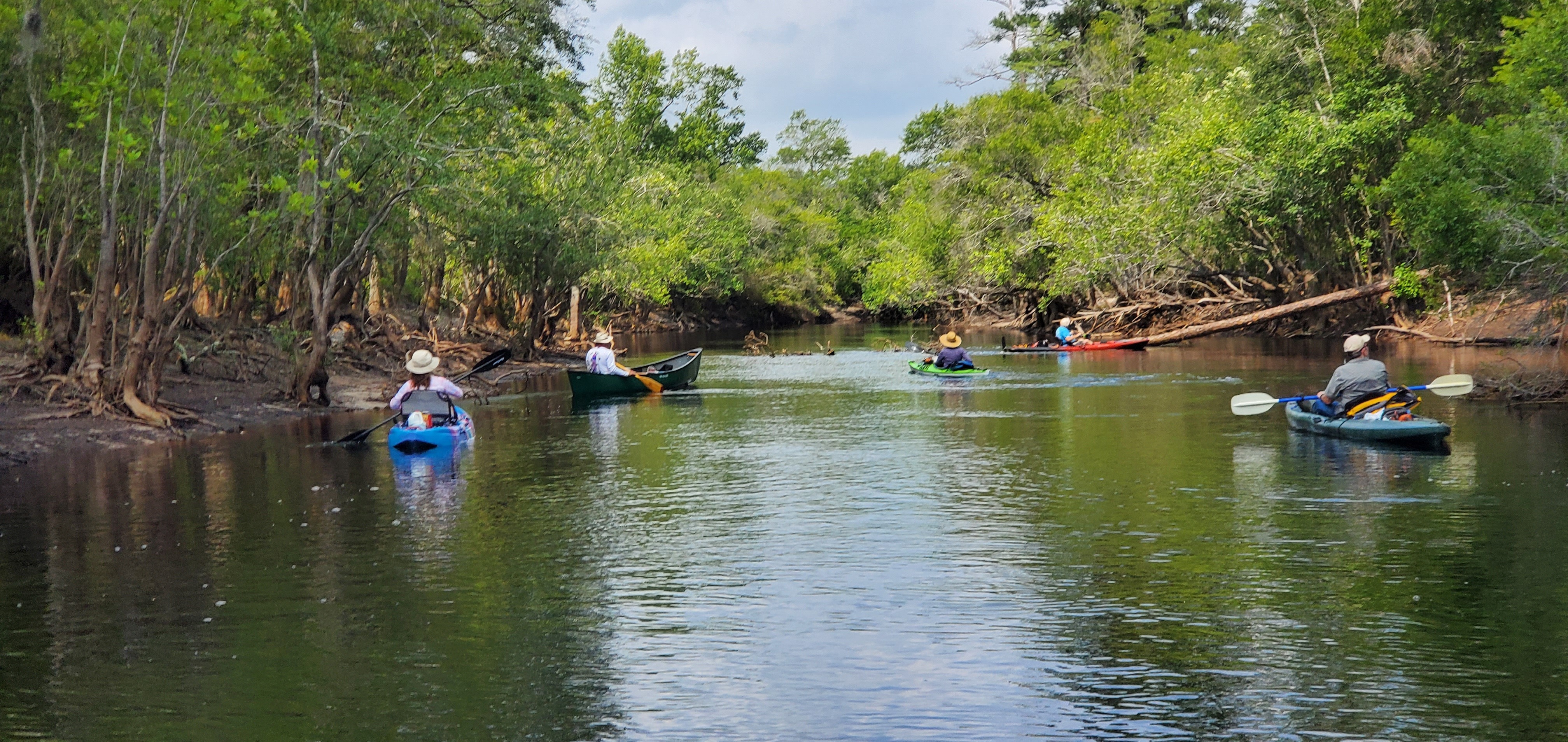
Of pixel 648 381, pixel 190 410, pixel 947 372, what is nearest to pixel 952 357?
pixel 947 372

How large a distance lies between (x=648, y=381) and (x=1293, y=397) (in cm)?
1479

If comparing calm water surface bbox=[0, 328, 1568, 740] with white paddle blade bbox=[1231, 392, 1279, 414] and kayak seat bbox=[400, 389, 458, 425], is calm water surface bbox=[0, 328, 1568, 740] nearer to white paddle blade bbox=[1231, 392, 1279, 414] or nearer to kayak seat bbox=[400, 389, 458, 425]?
kayak seat bbox=[400, 389, 458, 425]

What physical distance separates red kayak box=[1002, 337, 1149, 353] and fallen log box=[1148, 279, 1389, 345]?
1.90ft

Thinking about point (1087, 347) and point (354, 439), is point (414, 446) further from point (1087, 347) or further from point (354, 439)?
Result: point (1087, 347)

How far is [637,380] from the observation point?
32.2 meters

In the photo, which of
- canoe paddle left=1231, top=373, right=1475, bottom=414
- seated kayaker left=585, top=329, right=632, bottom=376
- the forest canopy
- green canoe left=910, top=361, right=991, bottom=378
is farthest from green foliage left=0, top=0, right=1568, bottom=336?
green canoe left=910, top=361, right=991, bottom=378

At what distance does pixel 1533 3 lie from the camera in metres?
31.6

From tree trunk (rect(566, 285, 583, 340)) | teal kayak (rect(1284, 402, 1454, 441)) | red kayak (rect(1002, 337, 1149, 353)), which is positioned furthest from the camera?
tree trunk (rect(566, 285, 583, 340))

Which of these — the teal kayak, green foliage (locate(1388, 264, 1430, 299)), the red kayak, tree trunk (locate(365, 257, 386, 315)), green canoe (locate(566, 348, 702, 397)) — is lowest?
the teal kayak

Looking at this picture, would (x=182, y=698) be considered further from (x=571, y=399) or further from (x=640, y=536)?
(x=571, y=399)

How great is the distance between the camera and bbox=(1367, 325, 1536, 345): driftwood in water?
35.2 metres

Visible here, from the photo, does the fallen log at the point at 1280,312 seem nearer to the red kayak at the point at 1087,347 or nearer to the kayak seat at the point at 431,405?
the red kayak at the point at 1087,347

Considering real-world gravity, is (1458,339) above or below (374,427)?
above

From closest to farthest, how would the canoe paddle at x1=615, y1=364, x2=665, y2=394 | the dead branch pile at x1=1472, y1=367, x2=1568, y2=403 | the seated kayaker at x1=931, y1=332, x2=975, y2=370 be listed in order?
the dead branch pile at x1=1472, y1=367, x2=1568, y2=403 → the canoe paddle at x1=615, y1=364, x2=665, y2=394 → the seated kayaker at x1=931, y1=332, x2=975, y2=370
